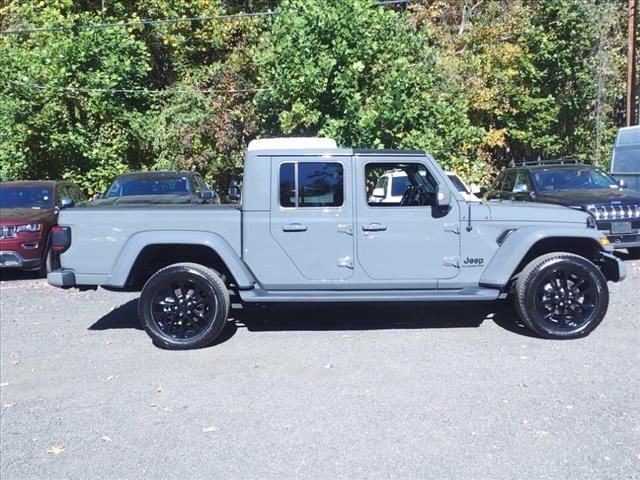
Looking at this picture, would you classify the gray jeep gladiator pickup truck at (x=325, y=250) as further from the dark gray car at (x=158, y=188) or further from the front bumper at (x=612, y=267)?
the dark gray car at (x=158, y=188)

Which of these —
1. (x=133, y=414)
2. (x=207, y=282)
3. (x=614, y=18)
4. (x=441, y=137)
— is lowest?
(x=133, y=414)

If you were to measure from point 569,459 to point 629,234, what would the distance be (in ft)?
26.4

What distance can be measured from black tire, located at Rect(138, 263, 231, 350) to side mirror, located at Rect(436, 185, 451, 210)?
229 centimetres

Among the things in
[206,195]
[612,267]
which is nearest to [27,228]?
[206,195]

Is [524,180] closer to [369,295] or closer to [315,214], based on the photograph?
[369,295]

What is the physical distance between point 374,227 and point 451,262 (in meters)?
0.85

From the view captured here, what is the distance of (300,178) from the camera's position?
684cm

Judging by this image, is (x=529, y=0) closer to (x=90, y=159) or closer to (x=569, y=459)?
(x=90, y=159)

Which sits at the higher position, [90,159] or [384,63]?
[384,63]

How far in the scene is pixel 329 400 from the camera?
17.4 ft

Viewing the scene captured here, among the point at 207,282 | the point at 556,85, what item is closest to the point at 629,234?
the point at 207,282

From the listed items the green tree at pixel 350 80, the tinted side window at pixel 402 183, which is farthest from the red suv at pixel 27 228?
the green tree at pixel 350 80

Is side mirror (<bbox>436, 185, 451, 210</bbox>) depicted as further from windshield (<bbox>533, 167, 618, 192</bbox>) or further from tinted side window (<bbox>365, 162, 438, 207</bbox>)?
windshield (<bbox>533, 167, 618, 192</bbox>)

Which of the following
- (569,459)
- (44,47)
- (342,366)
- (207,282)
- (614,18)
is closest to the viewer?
(569,459)
